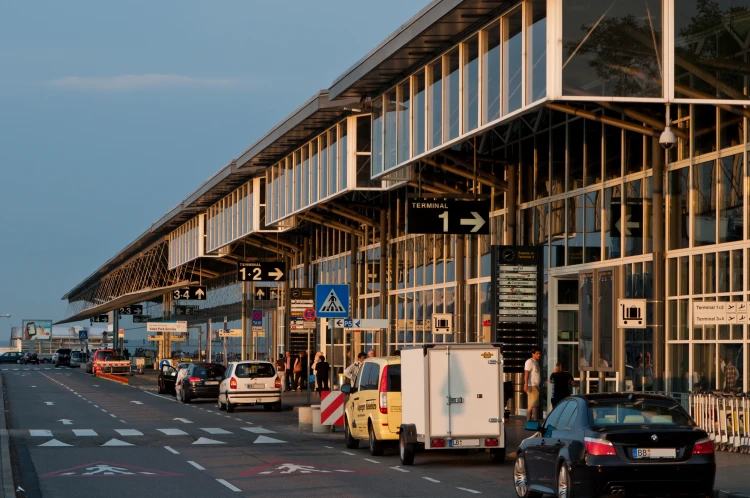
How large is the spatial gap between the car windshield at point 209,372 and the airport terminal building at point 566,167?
14.2 feet

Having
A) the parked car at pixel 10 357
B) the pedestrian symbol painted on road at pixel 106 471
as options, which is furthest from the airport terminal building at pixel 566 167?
the parked car at pixel 10 357

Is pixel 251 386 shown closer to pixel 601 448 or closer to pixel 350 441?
pixel 350 441

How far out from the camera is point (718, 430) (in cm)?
2158

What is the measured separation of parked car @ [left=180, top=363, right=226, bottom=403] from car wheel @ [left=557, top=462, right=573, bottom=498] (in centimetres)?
3319

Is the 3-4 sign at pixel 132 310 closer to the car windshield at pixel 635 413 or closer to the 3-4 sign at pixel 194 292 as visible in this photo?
the 3-4 sign at pixel 194 292

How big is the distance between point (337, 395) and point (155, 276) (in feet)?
199

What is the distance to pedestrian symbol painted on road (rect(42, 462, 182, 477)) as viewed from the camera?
19297 millimetres

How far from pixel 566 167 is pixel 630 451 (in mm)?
17287

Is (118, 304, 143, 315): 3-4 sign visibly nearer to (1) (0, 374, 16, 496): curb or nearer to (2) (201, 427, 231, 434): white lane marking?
(2) (201, 427, 231, 434): white lane marking

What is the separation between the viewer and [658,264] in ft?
84.8

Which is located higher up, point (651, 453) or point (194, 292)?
point (194, 292)

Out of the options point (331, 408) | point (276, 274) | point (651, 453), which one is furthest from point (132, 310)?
point (651, 453)

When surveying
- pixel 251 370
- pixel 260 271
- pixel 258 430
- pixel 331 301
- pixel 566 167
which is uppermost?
pixel 566 167

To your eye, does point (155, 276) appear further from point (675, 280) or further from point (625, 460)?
point (625, 460)
